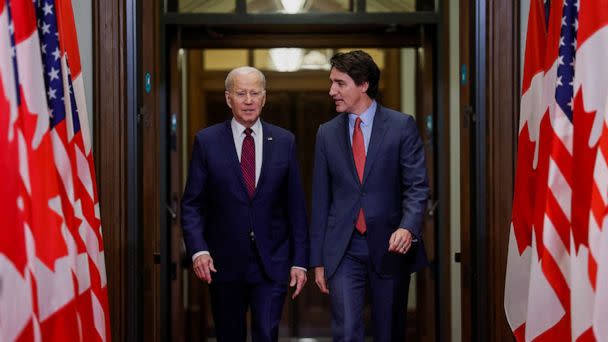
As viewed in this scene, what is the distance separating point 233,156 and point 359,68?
594 mm

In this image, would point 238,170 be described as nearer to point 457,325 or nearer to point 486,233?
point 486,233

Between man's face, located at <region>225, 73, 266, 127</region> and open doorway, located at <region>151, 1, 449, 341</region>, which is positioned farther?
open doorway, located at <region>151, 1, 449, 341</region>

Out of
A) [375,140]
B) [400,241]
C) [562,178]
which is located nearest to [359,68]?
[375,140]

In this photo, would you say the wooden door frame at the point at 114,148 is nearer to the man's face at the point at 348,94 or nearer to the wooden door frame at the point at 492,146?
the man's face at the point at 348,94

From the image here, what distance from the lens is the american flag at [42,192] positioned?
244cm

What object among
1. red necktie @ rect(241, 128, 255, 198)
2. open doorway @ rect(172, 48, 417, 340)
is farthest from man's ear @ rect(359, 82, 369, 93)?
open doorway @ rect(172, 48, 417, 340)

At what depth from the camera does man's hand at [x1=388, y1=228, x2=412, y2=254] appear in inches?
135

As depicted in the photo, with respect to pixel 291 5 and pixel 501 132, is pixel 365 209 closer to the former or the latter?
pixel 501 132

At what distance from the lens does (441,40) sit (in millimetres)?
5246

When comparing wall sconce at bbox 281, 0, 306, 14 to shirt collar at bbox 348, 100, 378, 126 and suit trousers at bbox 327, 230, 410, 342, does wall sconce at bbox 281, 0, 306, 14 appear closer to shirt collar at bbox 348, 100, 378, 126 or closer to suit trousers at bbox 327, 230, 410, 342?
shirt collar at bbox 348, 100, 378, 126

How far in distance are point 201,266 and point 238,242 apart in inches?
6.7

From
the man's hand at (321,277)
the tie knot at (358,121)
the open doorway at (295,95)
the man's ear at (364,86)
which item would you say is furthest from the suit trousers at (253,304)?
the open doorway at (295,95)

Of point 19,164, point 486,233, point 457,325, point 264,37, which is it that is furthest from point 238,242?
point 264,37

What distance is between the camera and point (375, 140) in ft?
11.9
